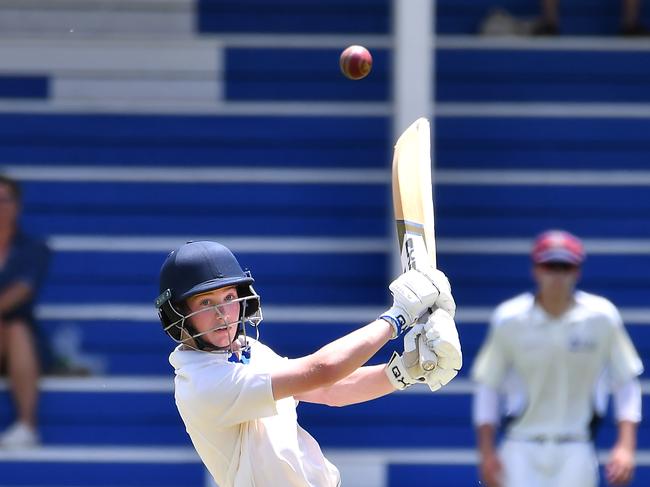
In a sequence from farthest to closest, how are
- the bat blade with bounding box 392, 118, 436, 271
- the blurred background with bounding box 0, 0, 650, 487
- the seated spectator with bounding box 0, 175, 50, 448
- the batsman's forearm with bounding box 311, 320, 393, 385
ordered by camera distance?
the blurred background with bounding box 0, 0, 650, 487, the seated spectator with bounding box 0, 175, 50, 448, the bat blade with bounding box 392, 118, 436, 271, the batsman's forearm with bounding box 311, 320, 393, 385

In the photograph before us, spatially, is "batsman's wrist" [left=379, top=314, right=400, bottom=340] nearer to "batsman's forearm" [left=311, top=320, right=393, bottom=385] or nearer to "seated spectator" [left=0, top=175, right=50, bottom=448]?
"batsman's forearm" [left=311, top=320, right=393, bottom=385]

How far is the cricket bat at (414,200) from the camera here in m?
3.10

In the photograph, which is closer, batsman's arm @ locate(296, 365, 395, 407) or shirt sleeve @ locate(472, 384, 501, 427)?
batsman's arm @ locate(296, 365, 395, 407)

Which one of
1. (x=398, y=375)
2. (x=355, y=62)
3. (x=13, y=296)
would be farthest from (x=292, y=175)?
(x=398, y=375)

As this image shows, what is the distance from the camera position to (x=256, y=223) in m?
6.34

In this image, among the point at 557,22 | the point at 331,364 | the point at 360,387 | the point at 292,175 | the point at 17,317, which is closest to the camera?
the point at 331,364

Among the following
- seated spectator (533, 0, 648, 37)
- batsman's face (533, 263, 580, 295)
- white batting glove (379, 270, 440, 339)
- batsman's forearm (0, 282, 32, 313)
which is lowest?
batsman's forearm (0, 282, 32, 313)

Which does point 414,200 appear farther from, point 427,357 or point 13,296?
point 13,296

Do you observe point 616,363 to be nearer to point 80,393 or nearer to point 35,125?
point 80,393

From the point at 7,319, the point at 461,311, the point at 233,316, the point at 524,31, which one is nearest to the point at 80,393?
the point at 7,319

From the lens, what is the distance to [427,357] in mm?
2838

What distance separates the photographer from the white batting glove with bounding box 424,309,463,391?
281cm

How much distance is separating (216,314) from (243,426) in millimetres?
228

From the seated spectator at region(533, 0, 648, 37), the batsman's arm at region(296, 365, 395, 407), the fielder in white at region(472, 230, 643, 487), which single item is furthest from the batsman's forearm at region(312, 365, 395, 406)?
the seated spectator at region(533, 0, 648, 37)
